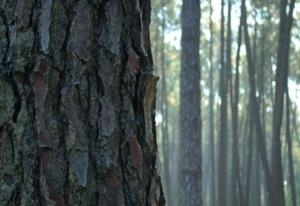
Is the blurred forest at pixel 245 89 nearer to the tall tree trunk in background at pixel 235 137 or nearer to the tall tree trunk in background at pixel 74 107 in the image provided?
the tall tree trunk in background at pixel 235 137

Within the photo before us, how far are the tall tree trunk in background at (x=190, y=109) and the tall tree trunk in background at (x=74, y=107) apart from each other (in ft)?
19.5

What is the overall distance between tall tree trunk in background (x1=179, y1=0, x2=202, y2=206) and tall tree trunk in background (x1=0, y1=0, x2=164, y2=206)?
596cm

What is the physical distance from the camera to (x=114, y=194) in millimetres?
1034

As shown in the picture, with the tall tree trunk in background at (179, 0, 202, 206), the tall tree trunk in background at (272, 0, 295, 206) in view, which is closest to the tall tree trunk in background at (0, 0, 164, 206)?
the tall tree trunk in background at (179, 0, 202, 206)

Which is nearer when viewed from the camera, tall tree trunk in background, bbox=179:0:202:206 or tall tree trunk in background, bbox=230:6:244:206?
tall tree trunk in background, bbox=179:0:202:206

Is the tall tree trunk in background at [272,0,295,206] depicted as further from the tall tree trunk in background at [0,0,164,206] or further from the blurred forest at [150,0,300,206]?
the tall tree trunk in background at [0,0,164,206]

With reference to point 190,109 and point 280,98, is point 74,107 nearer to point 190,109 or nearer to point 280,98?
point 190,109

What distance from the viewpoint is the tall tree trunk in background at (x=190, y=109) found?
7004 millimetres

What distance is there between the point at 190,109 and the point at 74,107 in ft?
20.2

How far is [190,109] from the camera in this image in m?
7.18

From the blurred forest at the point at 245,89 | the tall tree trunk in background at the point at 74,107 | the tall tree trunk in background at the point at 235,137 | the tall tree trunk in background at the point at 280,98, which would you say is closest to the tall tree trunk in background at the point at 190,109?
the blurred forest at the point at 245,89

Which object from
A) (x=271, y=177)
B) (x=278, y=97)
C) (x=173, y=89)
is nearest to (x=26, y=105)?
(x=278, y=97)

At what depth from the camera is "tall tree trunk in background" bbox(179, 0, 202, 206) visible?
276 inches

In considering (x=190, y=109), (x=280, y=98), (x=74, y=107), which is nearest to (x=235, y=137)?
(x=280, y=98)
